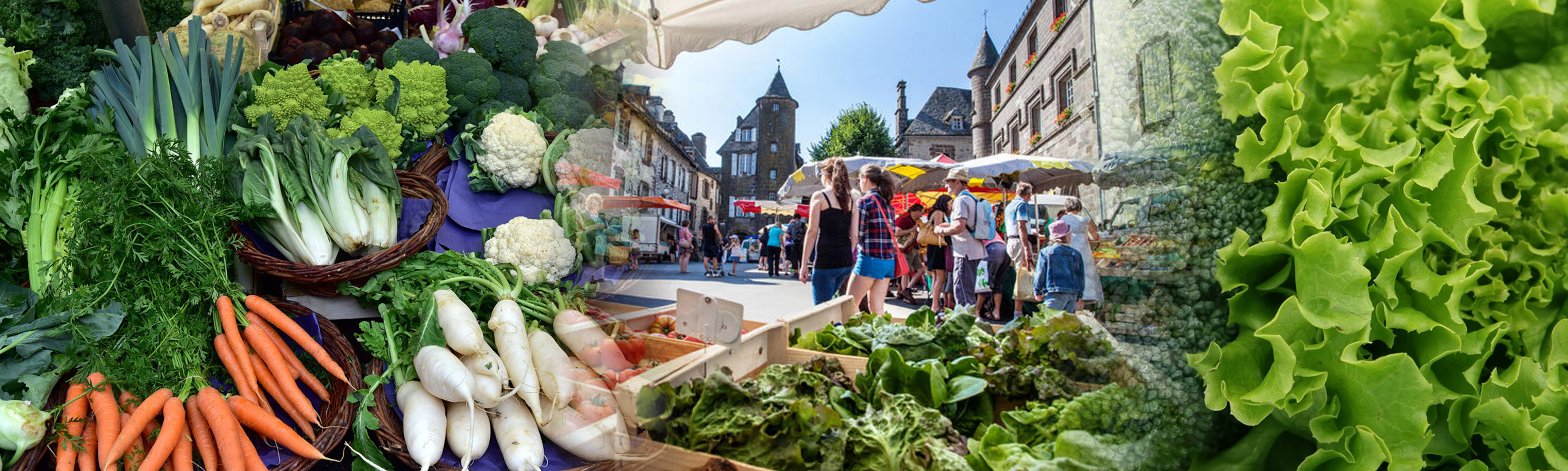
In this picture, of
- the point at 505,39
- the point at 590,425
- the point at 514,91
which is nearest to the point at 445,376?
the point at 590,425

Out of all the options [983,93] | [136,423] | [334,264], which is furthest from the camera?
[334,264]

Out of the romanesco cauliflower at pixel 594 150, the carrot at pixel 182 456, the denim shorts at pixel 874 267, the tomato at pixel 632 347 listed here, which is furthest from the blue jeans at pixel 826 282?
the carrot at pixel 182 456

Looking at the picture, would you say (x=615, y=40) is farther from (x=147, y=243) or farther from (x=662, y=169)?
(x=147, y=243)

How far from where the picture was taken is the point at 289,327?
1506 mm

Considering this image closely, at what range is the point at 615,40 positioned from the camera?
117 cm

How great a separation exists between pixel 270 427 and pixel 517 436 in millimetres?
526

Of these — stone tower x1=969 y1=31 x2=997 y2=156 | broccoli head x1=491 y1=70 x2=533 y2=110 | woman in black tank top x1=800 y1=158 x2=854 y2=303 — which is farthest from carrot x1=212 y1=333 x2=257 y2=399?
stone tower x1=969 y1=31 x2=997 y2=156

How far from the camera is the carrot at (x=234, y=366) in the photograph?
4.65ft

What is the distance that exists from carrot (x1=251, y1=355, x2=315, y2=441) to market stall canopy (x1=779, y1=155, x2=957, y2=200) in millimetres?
1145

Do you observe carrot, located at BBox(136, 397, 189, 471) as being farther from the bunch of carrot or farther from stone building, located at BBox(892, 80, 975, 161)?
stone building, located at BBox(892, 80, 975, 161)

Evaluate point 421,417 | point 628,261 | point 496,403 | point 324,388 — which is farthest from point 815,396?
point 324,388

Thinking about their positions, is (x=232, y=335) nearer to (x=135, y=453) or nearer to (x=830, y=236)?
(x=135, y=453)

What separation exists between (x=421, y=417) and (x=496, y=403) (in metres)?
0.13

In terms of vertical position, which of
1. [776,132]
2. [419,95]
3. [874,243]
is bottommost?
[874,243]
